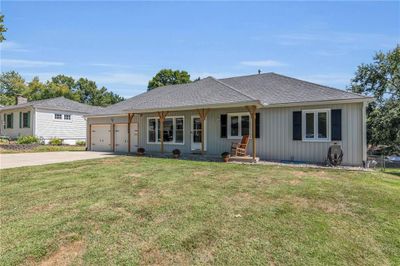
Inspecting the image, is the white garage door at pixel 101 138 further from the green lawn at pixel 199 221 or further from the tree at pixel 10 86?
the tree at pixel 10 86

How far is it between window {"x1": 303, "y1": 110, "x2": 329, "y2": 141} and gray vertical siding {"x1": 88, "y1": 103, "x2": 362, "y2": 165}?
0.76 ft

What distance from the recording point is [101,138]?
1745 centimetres

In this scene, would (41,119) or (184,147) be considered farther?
(41,119)

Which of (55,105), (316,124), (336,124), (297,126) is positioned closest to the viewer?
(336,124)

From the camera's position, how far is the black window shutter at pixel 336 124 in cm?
1005

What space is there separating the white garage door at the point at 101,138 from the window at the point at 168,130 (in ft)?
12.4

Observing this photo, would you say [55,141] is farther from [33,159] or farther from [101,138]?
[33,159]

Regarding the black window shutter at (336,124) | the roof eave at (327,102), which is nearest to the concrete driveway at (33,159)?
the roof eave at (327,102)

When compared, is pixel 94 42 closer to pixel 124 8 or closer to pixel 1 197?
pixel 124 8

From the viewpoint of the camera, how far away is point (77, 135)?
2378 centimetres

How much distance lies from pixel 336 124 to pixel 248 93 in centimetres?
503

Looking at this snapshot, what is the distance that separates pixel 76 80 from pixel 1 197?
178 ft

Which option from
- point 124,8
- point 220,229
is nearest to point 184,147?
point 124,8

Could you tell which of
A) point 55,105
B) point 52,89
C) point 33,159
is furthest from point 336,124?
point 52,89
